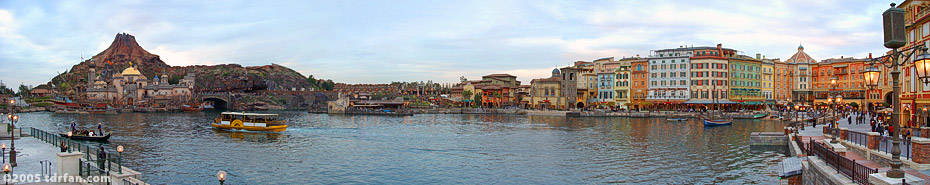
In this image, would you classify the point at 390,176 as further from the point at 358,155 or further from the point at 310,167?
the point at 358,155

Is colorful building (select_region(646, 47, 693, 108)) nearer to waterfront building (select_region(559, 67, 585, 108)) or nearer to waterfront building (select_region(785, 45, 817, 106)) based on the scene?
waterfront building (select_region(559, 67, 585, 108))

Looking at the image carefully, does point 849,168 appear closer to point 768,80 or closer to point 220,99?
point 768,80

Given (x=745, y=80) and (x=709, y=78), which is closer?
(x=709, y=78)

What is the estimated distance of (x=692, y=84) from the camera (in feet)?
311

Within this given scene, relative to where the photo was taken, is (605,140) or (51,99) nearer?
(605,140)

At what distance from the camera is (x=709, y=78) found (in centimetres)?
9350

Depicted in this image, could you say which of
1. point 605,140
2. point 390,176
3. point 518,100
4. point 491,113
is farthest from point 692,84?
point 390,176

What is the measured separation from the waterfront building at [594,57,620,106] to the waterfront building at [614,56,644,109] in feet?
2.84

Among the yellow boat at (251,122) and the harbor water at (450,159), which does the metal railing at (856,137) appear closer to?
the harbor water at (450,159)

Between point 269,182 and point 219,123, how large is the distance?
35179mm

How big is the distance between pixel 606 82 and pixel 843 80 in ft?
128

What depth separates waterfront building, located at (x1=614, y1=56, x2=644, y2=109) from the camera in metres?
103

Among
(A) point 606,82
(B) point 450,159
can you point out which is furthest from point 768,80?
(B) point 450,159

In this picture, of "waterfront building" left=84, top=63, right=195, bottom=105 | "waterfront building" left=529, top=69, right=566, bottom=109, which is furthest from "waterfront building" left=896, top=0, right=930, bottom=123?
"waterfront building" left=84, top=63, right=195, bottom=105
